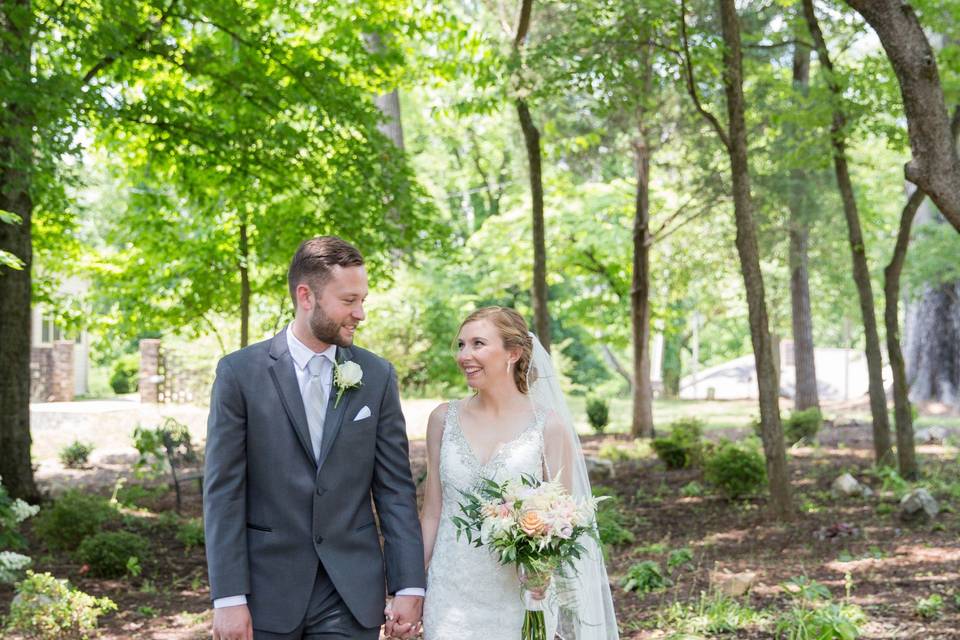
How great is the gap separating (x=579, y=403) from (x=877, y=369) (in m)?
22.6

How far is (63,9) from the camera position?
988 centimetres

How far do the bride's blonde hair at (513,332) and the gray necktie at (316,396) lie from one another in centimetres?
77

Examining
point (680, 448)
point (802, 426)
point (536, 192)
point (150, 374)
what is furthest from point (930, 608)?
point (150, 374)

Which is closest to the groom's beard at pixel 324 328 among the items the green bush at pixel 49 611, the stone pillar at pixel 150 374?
the green bush at pixel 49 611

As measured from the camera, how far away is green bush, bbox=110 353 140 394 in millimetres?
38750

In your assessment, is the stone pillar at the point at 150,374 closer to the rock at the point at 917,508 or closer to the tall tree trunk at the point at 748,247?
the tall tree trunk at the point at 748,247

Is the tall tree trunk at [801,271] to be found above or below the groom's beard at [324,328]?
above

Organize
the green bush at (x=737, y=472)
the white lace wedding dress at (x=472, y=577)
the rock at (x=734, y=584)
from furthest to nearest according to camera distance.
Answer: the green bush at (x=737, y=472), the rock at (x=734, y=584), the white lace wedding dress at (x=472, y=577)

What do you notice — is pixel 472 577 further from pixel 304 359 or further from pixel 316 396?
pixel 304 359

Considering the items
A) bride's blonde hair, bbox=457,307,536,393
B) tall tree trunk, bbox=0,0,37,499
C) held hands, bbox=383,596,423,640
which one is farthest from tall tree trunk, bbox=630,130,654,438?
held hands, bbox=383,596,423,640

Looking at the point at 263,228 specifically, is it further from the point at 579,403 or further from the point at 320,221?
the point at 579,403

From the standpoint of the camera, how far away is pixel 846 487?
12188mm

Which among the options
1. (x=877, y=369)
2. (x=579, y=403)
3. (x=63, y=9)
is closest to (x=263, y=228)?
(x=63, y=9)

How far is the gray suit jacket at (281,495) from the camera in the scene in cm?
342
